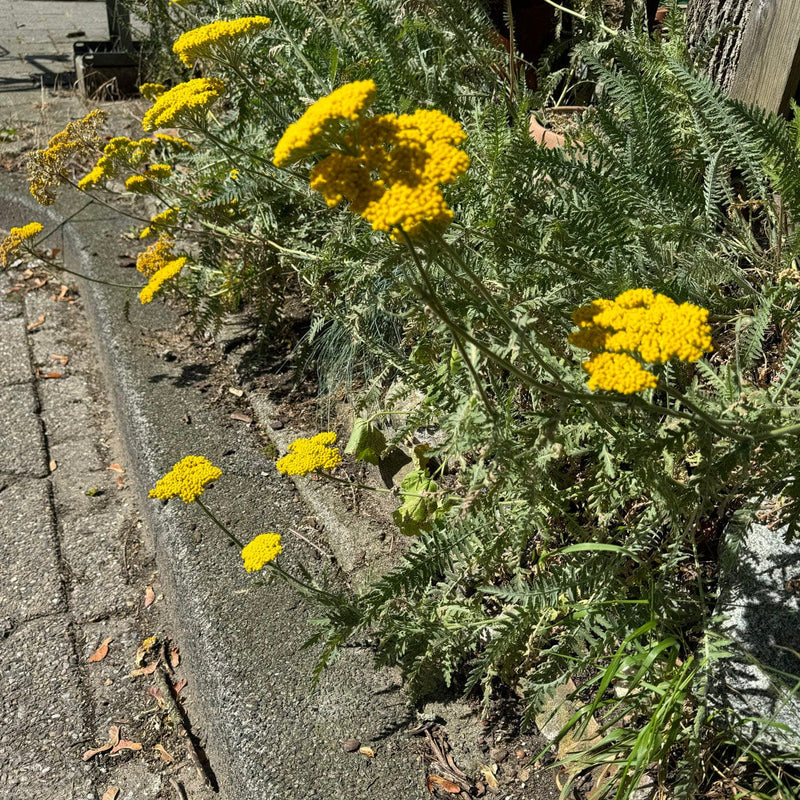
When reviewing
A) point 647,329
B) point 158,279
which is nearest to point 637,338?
point 647,329

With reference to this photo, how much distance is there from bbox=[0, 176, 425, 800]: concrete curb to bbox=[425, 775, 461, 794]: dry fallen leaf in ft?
0.08

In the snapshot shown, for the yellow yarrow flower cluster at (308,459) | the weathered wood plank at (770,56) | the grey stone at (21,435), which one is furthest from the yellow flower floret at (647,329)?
the grey stone at (21,435)

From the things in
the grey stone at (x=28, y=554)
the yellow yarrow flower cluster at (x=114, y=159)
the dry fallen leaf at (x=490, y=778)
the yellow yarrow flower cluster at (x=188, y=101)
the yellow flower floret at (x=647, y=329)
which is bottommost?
the grey stone at (x=28, y=554)

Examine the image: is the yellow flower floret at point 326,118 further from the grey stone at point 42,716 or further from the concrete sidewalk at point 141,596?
the grey stone at point 42,716

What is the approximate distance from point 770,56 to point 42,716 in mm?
2841

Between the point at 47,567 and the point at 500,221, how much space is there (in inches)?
76.4

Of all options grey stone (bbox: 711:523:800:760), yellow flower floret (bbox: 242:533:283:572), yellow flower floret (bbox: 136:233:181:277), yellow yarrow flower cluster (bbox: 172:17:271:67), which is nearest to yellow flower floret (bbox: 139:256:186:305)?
yellow flower floret (bbox: 136:233:181:277)

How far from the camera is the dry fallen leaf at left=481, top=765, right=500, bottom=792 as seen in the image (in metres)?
1.89

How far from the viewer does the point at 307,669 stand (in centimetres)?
210

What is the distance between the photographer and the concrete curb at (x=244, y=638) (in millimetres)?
1896

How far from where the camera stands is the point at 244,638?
220 centimetres

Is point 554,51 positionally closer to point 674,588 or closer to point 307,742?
point 674,588

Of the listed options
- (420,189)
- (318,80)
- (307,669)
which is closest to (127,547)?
(307,669)

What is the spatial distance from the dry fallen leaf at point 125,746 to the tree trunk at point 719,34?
2.64 meters
